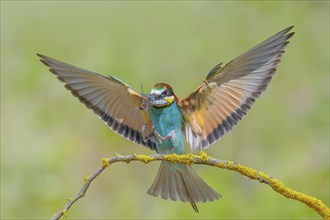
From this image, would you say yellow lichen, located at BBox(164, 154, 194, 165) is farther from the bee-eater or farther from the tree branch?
the bee-eater

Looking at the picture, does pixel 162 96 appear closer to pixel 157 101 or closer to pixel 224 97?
pixel 157 101

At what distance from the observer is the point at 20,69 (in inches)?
212

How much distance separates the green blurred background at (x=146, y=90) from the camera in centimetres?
443

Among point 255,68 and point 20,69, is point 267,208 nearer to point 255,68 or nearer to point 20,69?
point 255,68

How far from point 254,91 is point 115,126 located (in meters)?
0.56

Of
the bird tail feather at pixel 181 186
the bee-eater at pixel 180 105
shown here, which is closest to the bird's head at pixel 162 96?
the bee-eater at pixel 180 105

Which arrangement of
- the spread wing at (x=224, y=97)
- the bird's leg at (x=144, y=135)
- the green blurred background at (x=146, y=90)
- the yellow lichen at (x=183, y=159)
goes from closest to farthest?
1. the yellow lichen at (x=183, y=159)
2. the spread wing at (x=224, y=97)
3. the bird's leg at (x=144, y=135)
4. the green blurred background at (x=146, y=90)

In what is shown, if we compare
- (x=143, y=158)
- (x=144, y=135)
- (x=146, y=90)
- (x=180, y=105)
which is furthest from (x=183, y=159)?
(x=146, y=90)

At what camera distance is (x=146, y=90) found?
483 centimetres

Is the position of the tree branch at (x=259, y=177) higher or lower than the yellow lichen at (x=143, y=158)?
lower

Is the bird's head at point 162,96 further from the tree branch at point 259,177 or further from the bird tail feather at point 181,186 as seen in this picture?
the tree branch at point 259,177

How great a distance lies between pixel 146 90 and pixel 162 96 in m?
1.79

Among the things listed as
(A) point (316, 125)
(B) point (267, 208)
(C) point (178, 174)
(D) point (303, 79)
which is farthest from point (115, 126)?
(D) point (303, 79)

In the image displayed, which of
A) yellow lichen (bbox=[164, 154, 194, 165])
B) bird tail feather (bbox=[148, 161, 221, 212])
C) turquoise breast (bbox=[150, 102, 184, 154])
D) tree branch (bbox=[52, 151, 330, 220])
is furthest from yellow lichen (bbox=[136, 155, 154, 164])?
bird tail feather (bbox=[148, 161, 221, 212])
